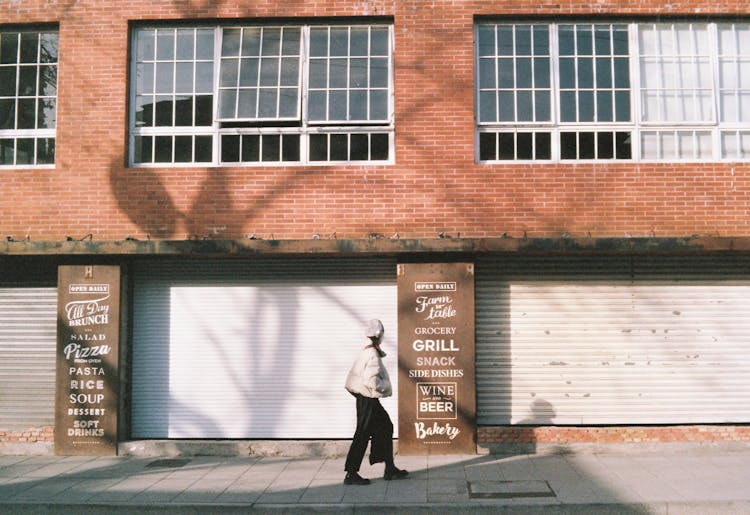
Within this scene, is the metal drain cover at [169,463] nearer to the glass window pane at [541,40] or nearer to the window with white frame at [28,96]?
the window with white frame at [28,96]

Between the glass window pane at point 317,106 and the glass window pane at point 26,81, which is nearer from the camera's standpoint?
the glass window pane at point 317,106

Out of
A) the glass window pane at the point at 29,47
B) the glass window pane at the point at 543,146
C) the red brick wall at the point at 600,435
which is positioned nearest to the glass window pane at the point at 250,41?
the glass window pane at the point at 29,47

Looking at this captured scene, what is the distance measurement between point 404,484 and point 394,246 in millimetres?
2942

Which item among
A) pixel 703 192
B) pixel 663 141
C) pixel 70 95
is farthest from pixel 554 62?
pixel 70 95

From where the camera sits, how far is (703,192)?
893cm

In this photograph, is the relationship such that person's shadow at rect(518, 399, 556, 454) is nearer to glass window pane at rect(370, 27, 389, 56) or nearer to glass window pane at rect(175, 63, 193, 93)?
glass window pane at rect(370, 27, 389, 56)

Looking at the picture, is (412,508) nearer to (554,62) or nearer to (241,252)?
(241,252)

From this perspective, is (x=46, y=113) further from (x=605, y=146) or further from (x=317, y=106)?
(x=605, y=146)

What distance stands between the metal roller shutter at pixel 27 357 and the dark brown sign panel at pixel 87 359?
367mm

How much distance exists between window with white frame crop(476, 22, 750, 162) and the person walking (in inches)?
137

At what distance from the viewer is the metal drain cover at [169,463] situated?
8.38 m

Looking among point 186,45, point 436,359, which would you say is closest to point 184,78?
point 186,45

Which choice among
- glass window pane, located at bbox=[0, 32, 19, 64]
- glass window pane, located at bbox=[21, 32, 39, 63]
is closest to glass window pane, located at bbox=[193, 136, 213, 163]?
glass window pane, located at bbox=[21, 32, 39, 63]

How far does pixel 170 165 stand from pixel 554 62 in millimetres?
5621
